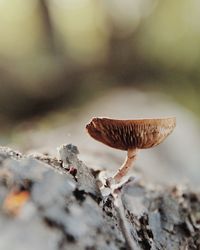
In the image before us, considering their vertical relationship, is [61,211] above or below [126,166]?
below

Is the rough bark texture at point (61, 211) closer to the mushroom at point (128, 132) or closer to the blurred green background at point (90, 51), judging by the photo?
the mushroom at point (128, 132)

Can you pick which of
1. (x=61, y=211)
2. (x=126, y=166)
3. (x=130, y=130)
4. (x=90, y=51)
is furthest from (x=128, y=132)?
(x=90, y=51)

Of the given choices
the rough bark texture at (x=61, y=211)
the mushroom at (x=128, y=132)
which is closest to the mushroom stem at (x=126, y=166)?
the mushroom at (x=128, y=132)

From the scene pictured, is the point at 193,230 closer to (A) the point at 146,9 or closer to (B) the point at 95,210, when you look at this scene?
(B) the point at 95,210

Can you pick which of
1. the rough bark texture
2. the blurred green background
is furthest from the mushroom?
the blurred green background

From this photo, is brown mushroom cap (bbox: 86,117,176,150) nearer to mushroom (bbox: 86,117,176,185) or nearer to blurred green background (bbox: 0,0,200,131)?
mushroom (bbox: 86,117,176,185)

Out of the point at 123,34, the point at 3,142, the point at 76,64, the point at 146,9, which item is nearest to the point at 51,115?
the point at 3,142

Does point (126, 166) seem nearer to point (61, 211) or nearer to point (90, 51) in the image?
point (61, 211)
